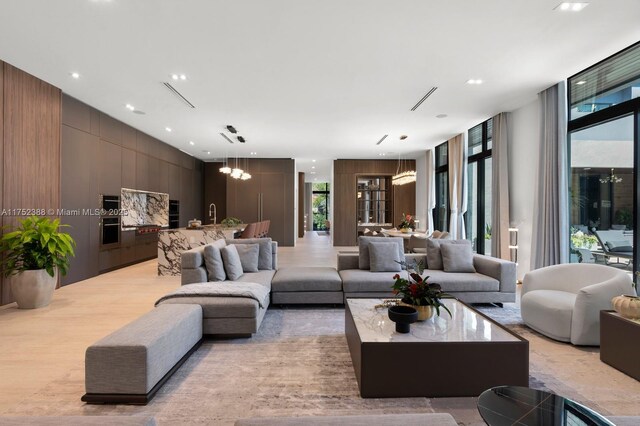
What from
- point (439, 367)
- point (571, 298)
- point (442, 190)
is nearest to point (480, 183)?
point (442, 190)

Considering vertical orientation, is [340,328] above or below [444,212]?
below

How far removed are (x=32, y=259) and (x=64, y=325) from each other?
1346 mm

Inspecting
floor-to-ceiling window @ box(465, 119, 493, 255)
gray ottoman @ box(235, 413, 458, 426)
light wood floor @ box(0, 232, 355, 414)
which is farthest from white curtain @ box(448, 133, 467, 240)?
gray ottoman @ box(235, 413, 458, 426)

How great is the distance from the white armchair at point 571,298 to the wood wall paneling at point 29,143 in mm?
6607

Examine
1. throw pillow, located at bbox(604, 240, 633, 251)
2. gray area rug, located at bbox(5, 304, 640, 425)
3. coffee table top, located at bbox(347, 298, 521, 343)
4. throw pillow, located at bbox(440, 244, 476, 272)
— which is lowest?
gray area rug, located at bbox(5, 304, 640, 425)

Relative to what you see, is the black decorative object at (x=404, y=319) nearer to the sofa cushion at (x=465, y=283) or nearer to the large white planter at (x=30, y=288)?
the sofa cushion at (x=465, y=283)

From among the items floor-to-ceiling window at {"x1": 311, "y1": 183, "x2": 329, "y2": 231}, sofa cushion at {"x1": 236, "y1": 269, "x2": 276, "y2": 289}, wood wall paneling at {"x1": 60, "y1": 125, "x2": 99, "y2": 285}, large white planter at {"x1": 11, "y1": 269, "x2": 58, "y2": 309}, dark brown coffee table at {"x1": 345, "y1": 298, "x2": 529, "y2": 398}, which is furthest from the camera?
floor-to-ceiling window at {"x1": 311, "y1": 183, "x2": 329, "y2": 231}

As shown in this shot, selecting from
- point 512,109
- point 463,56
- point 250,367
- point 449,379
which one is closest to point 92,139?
point 250,367

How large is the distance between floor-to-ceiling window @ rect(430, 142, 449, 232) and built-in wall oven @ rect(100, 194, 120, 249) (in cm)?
829

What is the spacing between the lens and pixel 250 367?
2.65 metres

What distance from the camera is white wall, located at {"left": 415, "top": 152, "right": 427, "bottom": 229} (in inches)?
426

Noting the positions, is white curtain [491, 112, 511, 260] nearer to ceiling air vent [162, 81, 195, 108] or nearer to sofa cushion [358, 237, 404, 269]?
sofa cushion [358, 237, 404, 269]

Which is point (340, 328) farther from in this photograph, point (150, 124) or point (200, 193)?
point (200, 193)

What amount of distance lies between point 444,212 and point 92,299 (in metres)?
8.76
